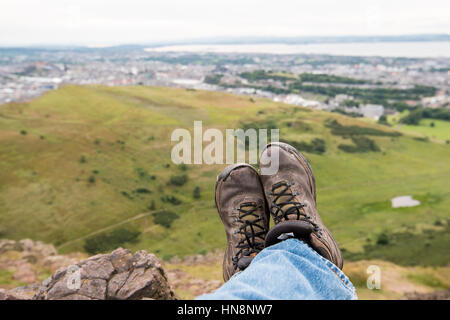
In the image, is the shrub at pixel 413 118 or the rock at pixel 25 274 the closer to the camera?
the rock at pixel 25 274

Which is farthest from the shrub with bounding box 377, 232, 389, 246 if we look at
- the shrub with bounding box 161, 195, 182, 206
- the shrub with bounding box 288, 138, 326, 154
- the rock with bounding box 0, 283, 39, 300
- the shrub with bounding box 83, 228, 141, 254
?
the rock with bounding box 0, 283, 39, 300

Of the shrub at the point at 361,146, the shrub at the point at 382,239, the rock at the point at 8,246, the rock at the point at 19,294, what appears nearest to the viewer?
the rock at the point at 19,294

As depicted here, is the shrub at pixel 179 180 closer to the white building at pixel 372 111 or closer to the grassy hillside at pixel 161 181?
the grassy hillside at pixel 161 181

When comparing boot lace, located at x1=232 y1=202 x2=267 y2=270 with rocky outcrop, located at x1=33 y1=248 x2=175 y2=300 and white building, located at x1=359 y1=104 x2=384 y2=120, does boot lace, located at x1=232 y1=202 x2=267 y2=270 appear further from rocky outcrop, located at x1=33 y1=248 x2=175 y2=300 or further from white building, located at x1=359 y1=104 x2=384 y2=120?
white building, located at x1=359 y1=104 x2=384 y2=120

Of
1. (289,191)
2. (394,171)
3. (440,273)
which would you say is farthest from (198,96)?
(289,191)

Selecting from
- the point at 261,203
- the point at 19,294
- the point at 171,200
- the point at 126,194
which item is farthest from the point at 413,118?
the point at 19,294

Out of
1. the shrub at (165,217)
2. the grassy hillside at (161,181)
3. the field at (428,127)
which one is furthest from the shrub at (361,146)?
the shrub at (165,217)
